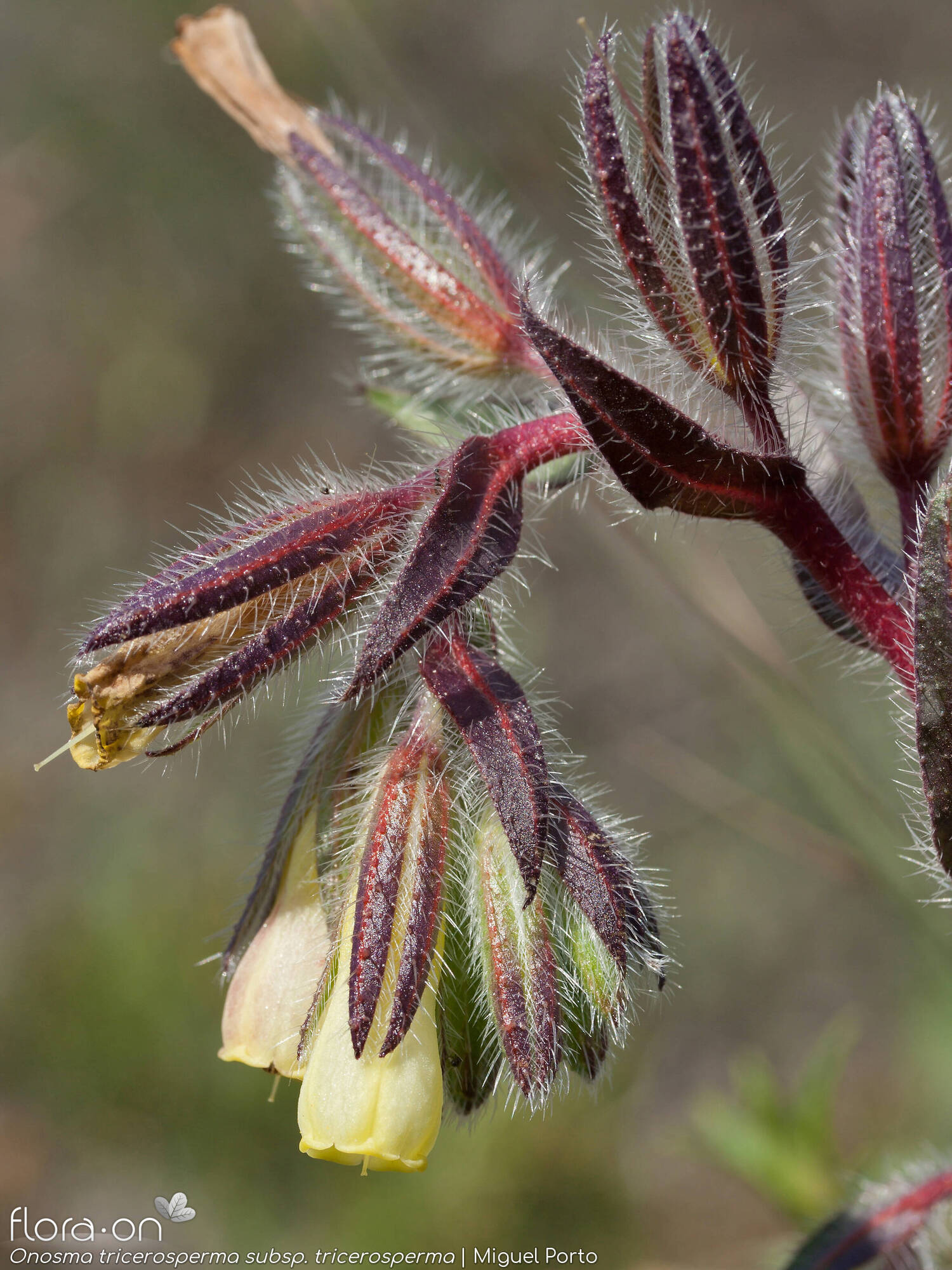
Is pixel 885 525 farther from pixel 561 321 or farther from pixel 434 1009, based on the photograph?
pixel 434 1009

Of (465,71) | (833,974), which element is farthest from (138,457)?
(833,974)

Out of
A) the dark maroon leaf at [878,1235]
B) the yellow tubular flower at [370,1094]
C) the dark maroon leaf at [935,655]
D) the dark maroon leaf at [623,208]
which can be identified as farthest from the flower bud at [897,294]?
the dark maroon leaf at [878,1235]

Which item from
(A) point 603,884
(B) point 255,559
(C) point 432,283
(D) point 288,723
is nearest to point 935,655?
(A) point 603,884

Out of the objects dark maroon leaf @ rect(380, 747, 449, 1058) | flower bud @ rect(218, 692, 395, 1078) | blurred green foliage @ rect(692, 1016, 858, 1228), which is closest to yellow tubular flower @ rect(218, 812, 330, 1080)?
flower bud @ rect(218, 692, 395, 1078)

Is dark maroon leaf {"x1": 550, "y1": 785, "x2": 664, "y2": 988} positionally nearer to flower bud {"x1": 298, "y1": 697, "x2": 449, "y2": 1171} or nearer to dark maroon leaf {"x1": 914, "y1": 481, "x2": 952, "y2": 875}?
flower bud {"x1": 298, "y1": 697, "x2": 449, "y2": 1171}

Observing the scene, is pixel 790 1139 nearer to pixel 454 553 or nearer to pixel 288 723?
pixel 454 553

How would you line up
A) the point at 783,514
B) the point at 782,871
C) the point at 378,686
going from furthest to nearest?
1. the point at 782,871
2. the point at 378,686
3. the point at 783,514
